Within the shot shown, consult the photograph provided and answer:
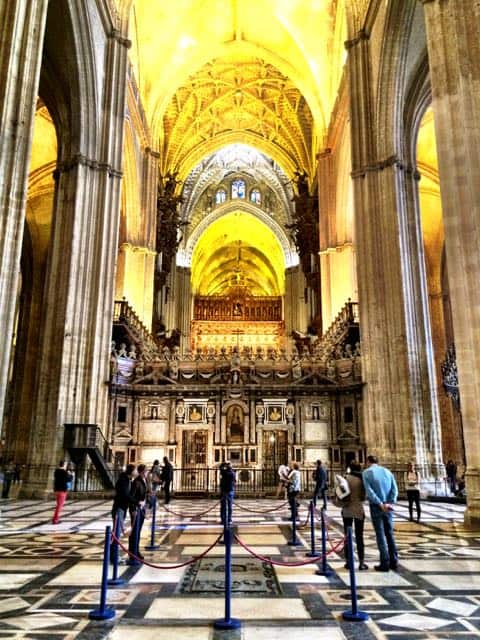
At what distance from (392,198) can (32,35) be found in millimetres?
10917

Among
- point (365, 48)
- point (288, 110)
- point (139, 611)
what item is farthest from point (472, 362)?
point (288, 110)

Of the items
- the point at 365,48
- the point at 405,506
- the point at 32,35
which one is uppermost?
the point at 365,48

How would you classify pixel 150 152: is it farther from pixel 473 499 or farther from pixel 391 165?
pixel 473 499

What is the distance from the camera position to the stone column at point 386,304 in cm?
1432

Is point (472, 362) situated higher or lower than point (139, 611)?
higher

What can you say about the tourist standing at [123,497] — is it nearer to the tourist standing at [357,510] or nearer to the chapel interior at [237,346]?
the chapel interior at [237,346]

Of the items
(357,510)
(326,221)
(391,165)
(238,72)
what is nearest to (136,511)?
(357,510)

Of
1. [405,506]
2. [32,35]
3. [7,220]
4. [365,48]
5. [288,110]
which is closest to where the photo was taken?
[7,220]

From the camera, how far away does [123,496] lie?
5.63 meters

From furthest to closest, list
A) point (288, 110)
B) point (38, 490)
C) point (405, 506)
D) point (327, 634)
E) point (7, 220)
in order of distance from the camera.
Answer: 1. point (288, 110)
2. point (38, 490)
3. point (405, 506)
4. point (7, 220)
5. point (327, 634)

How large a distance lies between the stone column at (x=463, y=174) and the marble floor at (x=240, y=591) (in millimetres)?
2346

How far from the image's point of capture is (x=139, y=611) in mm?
3865

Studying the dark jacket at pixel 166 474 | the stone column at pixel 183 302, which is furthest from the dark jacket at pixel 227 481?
the stone column at pixel 183 302

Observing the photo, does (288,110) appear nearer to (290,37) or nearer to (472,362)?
(290,37)
